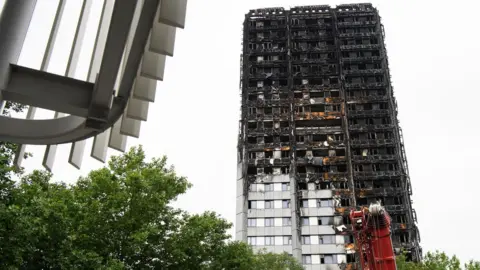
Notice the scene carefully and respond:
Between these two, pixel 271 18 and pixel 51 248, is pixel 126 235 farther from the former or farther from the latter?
pixel 271 18

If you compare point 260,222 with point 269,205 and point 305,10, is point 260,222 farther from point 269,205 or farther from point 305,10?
point 305,10

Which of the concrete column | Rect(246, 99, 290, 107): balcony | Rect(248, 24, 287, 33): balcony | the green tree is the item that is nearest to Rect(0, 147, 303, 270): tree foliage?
the green tree

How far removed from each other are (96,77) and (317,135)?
211ft

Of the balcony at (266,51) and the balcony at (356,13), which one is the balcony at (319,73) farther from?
the balcony at (356,13)

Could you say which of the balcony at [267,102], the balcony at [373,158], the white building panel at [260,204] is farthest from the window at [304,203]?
the balcony at [267,102]

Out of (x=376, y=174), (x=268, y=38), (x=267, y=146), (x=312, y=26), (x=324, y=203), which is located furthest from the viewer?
(x=312, y=26)

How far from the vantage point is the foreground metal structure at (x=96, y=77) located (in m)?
5.05

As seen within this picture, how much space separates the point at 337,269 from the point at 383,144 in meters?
18.4

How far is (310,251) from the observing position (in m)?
58.5

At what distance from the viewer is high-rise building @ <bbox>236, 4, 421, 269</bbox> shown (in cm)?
5994

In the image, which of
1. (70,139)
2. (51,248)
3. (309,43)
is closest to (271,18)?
(309,43)

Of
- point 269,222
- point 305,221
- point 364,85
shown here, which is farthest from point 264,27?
point 305,221

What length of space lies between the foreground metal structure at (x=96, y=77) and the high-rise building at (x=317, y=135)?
177 ft

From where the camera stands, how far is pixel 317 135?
226 ft
